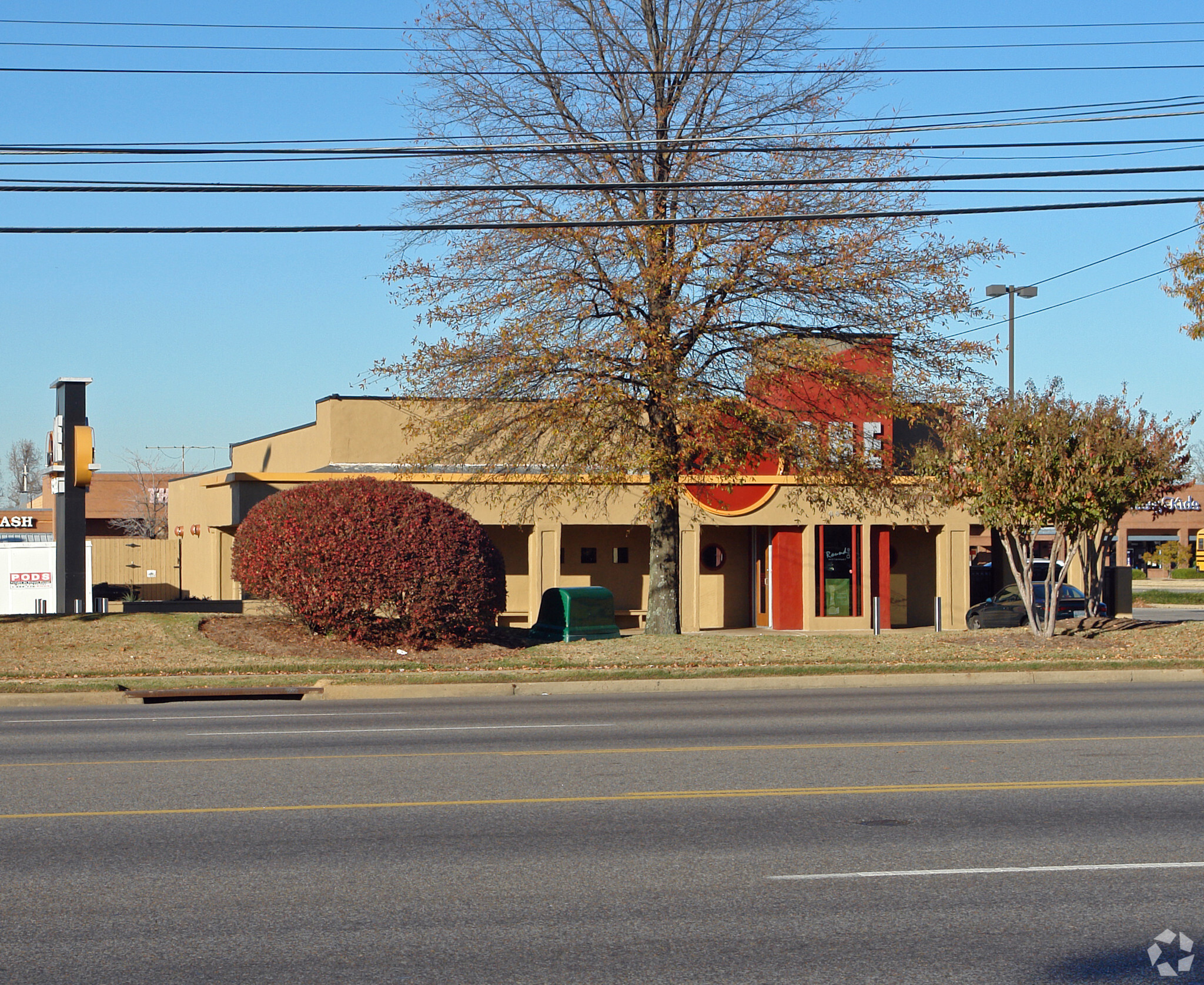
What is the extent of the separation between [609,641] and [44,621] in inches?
403

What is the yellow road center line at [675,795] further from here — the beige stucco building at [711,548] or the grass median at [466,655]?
the beige stucco building at [711,548]

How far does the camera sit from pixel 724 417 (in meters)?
21.8

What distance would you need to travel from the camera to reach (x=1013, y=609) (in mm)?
28984

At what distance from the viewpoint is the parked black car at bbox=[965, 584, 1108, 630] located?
27953 millimetres

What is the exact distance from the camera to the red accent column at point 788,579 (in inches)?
1225

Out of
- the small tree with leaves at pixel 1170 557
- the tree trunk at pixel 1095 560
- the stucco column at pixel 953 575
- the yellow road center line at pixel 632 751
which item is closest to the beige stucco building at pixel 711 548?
the stucco column at pixel 953 575

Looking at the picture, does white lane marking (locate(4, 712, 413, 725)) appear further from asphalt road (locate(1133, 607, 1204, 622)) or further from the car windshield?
asphalt road (locate(1133, 607, 1204, 622))

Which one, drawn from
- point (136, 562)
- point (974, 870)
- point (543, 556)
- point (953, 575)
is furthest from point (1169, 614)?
point (974, 870)

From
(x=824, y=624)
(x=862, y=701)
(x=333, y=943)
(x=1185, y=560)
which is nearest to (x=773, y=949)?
(x=333, y=943)

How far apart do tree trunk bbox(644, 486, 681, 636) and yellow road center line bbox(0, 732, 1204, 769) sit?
1128 cm

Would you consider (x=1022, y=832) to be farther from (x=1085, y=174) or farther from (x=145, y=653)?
(x=145, y=653)

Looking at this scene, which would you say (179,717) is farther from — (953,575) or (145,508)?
(145,508)

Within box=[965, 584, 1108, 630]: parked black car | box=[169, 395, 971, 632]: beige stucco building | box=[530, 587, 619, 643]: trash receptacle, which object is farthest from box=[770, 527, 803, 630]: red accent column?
box=[530, 587, 619, 643]: trash receptacle

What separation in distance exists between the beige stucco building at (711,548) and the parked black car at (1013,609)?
210cm
